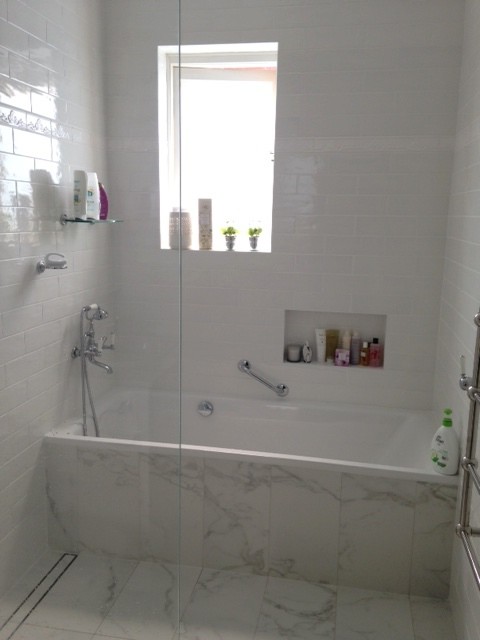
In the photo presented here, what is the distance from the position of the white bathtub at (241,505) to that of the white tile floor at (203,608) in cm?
6

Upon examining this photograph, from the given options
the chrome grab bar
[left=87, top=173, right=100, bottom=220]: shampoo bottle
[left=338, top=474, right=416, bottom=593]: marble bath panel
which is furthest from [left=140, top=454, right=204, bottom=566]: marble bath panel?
[left=87, top=173, right=100, bottom=220]: shampoo bottle

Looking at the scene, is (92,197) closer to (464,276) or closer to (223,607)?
(464,276)

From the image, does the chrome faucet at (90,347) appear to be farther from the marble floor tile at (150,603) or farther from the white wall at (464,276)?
the white wall at (464,276)

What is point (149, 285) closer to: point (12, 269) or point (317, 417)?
point (12, 269)

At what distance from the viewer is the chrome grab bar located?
3109 mm

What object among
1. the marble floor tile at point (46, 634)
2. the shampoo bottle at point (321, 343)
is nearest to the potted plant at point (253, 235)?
the shampoo bottle at point (321, 343)

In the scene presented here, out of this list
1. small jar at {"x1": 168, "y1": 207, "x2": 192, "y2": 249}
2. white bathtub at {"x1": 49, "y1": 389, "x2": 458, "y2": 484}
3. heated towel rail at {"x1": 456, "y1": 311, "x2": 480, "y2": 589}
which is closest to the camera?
heated towel rail at {"x1": 456, "y1": 311, "x2": 480, "y2": 589}

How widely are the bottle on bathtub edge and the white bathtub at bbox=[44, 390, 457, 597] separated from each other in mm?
35

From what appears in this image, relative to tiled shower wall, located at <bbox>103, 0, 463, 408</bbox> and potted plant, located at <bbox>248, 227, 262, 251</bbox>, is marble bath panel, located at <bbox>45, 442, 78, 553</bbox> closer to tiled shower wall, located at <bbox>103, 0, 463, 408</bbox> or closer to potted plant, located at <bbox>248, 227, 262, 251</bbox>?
tiled shower wall, located at <bbox>103, 0, 463, 408</bbox>

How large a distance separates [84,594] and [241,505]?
0.71 metres

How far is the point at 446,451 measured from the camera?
2219 millimetres

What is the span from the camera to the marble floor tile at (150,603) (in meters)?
2.10

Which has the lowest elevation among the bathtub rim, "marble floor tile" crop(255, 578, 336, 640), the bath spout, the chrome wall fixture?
"marble floor tile" crop(255, 578, 336, 640)

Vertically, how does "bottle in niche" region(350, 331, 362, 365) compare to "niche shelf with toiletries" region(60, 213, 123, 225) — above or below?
below
